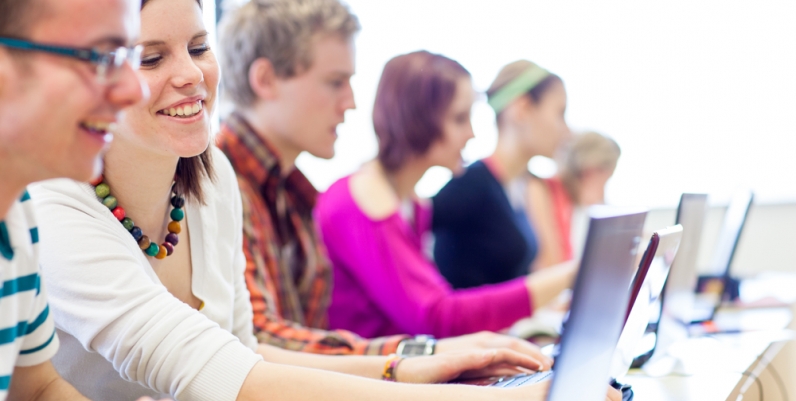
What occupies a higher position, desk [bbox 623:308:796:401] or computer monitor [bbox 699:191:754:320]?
computer monitor [bbox 699:191:754:320]

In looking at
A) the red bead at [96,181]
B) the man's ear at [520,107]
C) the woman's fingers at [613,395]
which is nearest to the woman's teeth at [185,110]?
the red bead at [96,181]

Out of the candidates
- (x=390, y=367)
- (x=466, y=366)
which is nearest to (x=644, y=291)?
(x=466, y=366)

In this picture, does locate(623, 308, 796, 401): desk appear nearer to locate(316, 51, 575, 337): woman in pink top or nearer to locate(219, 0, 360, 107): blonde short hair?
locate(316, 51, 575, 337): woman in pink top

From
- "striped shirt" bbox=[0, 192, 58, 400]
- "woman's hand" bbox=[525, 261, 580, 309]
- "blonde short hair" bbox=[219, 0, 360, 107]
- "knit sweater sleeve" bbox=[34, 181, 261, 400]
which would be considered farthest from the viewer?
"woman's hand" bbox=[525, 261, 580, 309]

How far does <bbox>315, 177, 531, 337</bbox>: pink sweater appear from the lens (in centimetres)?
178

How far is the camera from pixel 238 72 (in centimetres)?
170

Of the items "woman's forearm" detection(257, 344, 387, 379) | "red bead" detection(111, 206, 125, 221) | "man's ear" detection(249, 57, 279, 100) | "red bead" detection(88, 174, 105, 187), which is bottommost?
"woman's forearm" detection(257, 344, 387, 379)

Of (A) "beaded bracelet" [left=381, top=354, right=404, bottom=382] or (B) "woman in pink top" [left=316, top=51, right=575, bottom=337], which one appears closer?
(A) "beaded bracelet" [left=381, top=354, right=404, bottom=382]

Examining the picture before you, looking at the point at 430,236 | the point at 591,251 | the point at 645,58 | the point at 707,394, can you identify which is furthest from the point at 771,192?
the point at 591,251

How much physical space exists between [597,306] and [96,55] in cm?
52

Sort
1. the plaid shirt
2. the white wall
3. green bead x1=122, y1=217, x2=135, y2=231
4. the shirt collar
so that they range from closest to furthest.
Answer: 1. green bead x1=122, y1=217, x2=135, y2=231
2. the plaid shirt
3. the shirt collar
4. the white wall

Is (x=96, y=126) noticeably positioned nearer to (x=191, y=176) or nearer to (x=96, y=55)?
(x=96, y=55)

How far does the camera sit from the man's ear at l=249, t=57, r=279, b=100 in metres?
1.67

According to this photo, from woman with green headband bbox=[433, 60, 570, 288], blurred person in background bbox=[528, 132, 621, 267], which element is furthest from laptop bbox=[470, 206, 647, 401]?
blurred person in background bbox=[528, 132, 621, 267]
